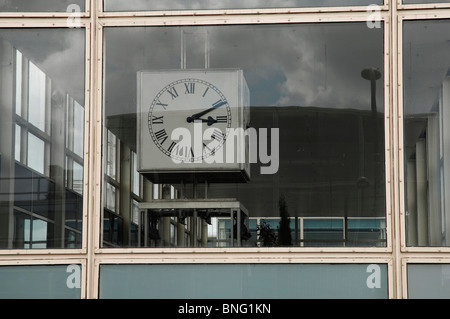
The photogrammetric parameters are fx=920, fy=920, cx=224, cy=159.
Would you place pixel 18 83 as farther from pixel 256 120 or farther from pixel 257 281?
pixel 257 281

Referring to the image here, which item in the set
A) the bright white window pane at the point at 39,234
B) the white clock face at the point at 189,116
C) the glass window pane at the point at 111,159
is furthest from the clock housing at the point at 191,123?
the bright white window pane at the point at 39,234

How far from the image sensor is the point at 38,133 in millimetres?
8617

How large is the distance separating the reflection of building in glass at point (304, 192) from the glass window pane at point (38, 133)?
0.50 m

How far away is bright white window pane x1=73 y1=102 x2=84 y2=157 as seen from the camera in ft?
28.3

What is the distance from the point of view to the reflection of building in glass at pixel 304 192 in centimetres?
832

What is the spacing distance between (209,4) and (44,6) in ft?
5.16

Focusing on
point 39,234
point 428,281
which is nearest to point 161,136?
point 39,234

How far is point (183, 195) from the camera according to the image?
8.45 meters

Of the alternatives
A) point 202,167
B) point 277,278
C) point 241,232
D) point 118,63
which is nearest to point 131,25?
point 118,63

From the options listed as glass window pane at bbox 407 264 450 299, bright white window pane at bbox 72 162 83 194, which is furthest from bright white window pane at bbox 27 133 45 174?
glass window pane at bbox 407 264 450 299

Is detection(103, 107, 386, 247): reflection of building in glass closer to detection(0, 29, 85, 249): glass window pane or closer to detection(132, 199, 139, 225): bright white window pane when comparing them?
detection(132, 199, 139, 225): bright white window pane

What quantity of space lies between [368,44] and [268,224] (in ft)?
6.25

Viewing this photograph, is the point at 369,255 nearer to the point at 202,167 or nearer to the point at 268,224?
the point at 268,224

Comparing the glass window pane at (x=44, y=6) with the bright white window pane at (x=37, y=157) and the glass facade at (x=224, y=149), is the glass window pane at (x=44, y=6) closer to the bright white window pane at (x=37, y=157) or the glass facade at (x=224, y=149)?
the glass facade at (x=224, y=149)
